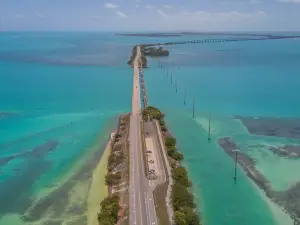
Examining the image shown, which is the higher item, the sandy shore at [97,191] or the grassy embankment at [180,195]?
the grassy embankment at [180,195]

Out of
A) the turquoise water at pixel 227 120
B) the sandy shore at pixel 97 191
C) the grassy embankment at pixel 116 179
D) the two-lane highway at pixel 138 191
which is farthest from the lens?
the turquoise water at pixel 227 120

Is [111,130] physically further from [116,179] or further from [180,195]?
[180,195]

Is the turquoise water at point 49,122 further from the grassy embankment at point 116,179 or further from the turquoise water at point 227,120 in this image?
the turquoise water at point 227,120

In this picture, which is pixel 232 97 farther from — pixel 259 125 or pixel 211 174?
Result: pixel 211 174

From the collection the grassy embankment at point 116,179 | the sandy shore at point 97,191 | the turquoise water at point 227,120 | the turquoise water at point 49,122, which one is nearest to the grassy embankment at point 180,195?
the turquoise water at point 227,120

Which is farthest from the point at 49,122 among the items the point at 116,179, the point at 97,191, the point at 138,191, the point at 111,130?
the point at 138,191

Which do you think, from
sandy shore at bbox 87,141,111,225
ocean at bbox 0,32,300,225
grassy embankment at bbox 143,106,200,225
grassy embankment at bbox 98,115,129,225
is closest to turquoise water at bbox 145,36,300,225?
ocean at bbox 0,32,300,225
